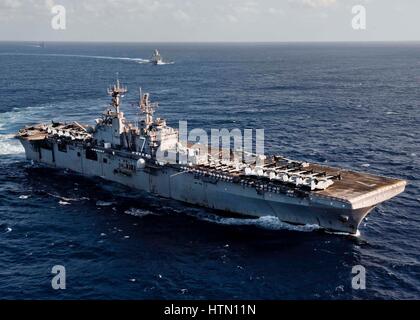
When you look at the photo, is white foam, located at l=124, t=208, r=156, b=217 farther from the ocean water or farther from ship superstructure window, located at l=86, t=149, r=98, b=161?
ship superstructure window, located at l=86, t=149, r=98, b=161

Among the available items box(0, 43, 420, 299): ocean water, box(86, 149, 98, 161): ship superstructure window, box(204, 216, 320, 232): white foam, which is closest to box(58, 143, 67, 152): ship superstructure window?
box(0, 43, 420, 299): ocean water

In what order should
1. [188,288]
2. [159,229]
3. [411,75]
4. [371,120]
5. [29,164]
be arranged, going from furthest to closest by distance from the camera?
[411,75]
[371,120]
[29,164]
[159,229]
[188,288]

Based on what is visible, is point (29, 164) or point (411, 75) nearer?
point (29, 164)

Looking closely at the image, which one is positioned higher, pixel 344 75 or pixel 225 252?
pixel 344 75

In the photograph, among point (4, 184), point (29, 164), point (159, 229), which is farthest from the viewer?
point (29, 164)

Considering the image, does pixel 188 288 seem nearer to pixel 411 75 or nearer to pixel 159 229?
pixel 159 229

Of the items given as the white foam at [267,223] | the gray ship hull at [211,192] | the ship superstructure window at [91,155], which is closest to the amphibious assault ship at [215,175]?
the gray ship hull at [211,192]
